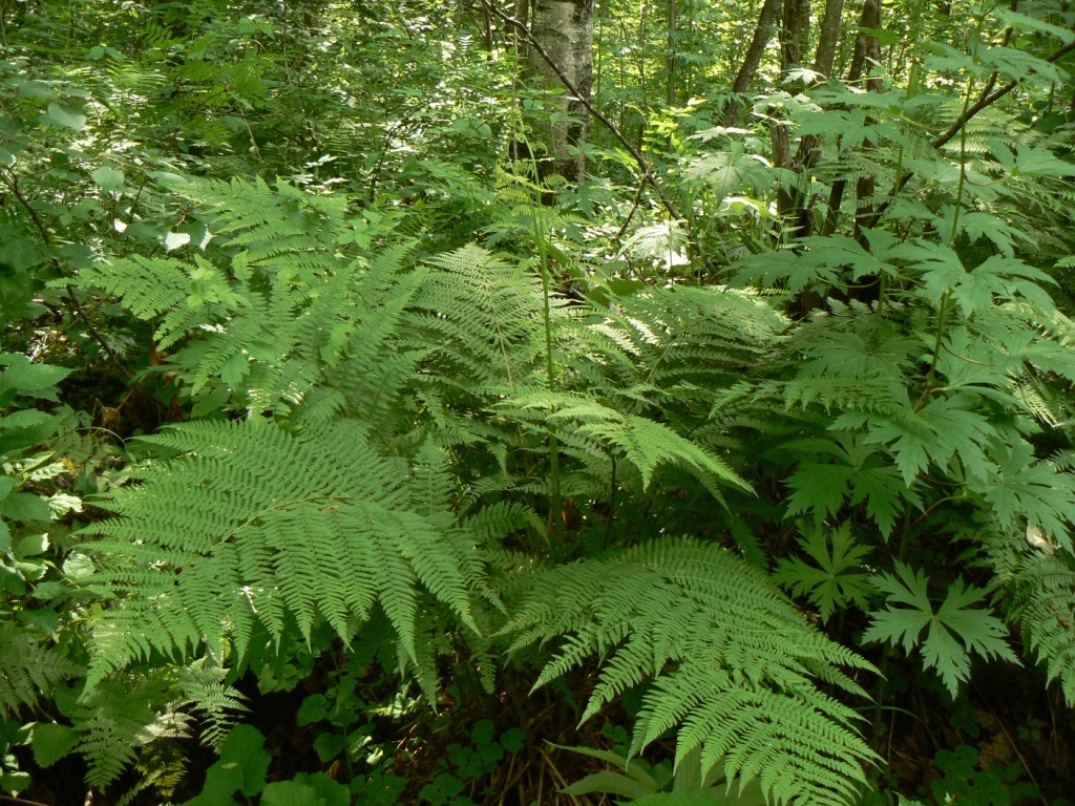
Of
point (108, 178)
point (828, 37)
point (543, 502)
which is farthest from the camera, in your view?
point (828, 37)

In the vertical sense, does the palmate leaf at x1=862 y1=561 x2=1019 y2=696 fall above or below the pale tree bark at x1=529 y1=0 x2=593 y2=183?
below

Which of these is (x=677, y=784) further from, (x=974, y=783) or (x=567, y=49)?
(x=567, y=49)

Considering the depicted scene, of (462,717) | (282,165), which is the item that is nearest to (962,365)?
(462,717)

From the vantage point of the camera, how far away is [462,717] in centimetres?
192

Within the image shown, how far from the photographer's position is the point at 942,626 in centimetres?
172

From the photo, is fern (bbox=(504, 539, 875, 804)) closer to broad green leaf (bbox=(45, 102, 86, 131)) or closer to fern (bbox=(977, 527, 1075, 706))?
fern (bbox=(977, 527, 1075, 706))

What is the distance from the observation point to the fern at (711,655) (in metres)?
1.18

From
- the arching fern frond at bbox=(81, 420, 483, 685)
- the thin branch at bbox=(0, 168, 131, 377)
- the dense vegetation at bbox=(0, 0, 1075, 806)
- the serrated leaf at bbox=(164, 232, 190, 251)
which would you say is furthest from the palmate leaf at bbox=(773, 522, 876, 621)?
the thin branch at bbox=(0, 168, 131, 377)

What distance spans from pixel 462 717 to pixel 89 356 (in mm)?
1835

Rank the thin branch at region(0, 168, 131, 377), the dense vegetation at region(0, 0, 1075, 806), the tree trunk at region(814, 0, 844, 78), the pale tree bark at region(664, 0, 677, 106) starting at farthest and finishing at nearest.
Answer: the pale tree bark at region(664, 0, 677, 106) < the tree trunk at region(814, 0, 844, 78) < the thin branch at region(0, 168, 131, 377) < the dense vegetation at region(0, 0, 1075, 806)

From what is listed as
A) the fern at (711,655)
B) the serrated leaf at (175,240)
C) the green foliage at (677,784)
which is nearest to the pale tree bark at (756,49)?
the serrated leaf at (175,240)

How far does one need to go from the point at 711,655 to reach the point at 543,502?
0.84 meters

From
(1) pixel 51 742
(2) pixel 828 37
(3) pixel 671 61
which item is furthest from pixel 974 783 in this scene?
(3) pixel 671 61

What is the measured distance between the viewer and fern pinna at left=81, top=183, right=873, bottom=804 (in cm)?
126
